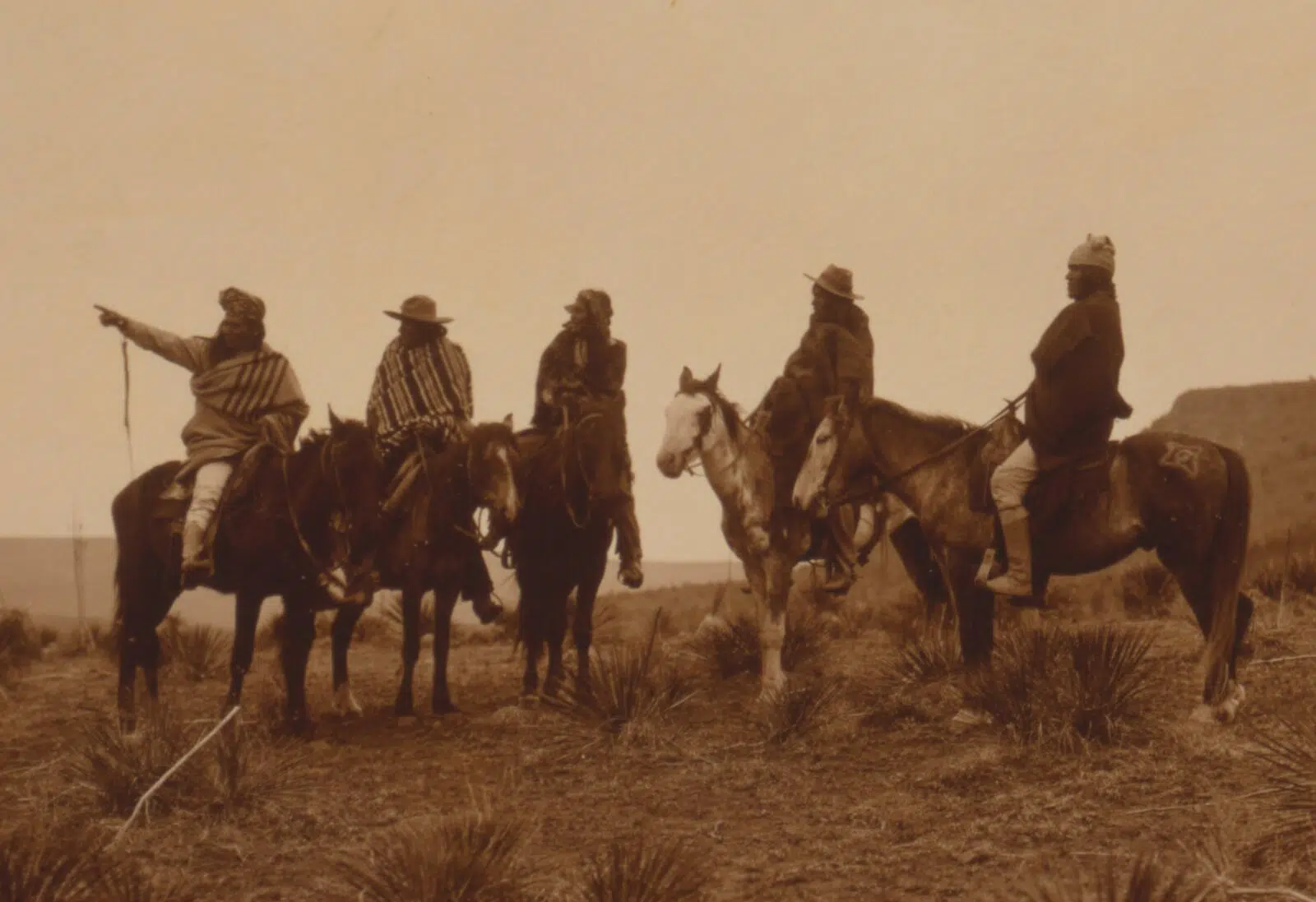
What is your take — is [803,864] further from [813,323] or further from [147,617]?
[147,617]

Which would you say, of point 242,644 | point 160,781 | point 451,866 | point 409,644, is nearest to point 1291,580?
point 409,644

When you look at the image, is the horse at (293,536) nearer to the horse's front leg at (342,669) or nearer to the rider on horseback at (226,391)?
the rider on horseback at (226,391)

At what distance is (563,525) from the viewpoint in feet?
35.8

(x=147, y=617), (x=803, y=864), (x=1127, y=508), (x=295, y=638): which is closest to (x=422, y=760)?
(x=295, y=638)

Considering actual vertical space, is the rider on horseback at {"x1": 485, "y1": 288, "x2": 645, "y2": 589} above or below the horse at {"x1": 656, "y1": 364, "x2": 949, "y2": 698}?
above

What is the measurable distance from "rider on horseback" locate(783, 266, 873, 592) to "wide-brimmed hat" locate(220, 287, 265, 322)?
151 inches

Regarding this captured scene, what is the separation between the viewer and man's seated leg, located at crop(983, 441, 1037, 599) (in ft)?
28.6

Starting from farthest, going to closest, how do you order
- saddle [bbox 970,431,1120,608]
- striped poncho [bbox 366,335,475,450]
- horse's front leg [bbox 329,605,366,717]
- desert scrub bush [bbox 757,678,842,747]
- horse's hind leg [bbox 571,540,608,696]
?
horse's front leg [bbox 329,605,366,717] < horse's hind leg [bbox 571,540,608,696] < striped poncho [bbox 366,335,475,450] < desert scrub bush [bbox 757,678,842,747] < saddle [bbox 970,431,1120,608]

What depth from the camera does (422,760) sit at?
9.11 m

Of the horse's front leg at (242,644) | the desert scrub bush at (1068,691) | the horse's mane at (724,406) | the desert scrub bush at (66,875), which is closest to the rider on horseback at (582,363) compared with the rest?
the horse's mane at (724,406)

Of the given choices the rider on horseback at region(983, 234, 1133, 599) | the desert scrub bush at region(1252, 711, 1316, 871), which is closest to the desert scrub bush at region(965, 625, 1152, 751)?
the rider on horseback at region(983, 234, 1133, 599)

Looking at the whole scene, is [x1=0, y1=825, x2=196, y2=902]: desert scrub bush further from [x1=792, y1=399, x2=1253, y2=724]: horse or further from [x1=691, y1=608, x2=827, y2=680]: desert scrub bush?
[x1=691, y1=608, x2=827, y2=680]: desert scrub bush

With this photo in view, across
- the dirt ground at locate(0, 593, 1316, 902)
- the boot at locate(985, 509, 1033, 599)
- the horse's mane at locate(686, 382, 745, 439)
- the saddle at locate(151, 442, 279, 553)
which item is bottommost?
the dirt ground at locate(0, 593, 1316, 902)

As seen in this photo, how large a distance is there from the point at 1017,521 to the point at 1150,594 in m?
7.74
